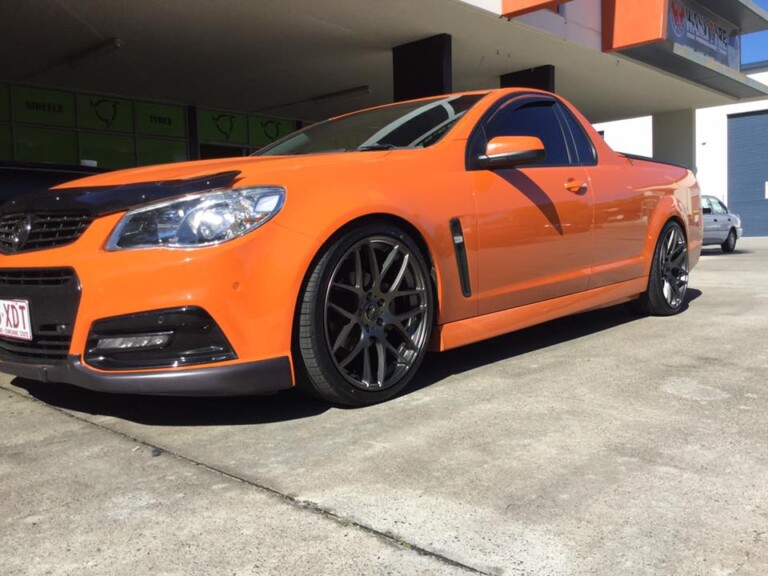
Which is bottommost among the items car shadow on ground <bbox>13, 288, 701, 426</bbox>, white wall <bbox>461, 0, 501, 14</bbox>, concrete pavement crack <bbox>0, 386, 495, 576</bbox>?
concrete pavement crack <bbox>0, 386, 495, 576</bbox>

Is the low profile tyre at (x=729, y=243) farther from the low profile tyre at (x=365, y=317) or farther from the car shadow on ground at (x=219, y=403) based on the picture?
the low profile tyre at (x=365, y=317)

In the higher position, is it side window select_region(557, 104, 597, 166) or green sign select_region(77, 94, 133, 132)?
green sign select_region(77, 94, 133, 132)

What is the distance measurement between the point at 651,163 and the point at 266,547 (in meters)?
4.42

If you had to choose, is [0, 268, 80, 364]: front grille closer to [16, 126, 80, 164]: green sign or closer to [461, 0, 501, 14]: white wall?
[461, 0, 501, 14]: white wall

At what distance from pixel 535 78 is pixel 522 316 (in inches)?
400

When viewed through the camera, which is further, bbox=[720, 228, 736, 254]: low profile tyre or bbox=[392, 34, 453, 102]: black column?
bbox=[720, 228, 736, 254]: low profile tyre

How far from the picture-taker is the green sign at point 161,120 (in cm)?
1408

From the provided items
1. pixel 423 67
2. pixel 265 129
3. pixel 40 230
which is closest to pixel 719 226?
pixel 423 67

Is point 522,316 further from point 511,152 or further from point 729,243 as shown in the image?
point 729,243

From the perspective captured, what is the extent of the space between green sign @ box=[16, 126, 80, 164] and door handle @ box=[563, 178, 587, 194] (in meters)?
11.0

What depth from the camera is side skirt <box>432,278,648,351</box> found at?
337 centimetres

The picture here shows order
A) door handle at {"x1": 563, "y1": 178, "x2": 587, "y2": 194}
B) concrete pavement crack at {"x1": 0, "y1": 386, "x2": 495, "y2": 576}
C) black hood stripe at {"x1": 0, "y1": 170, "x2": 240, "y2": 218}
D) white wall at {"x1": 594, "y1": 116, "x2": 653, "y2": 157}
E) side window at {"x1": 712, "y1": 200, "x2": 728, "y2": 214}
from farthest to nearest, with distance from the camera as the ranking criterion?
white wall at {"x1": 594, "y1": 116, "x2": 653, "y2": 157}, side window at {"x1": 712, "y1": 200, "x2": 728, "y2": 214}, door handle at {"x1": 563, "y1": 178, "x2": 587, "y2": 194}, black hood stripe at {"x1": 0, "y1": 170, "x2": 240, "y2": 218}, concrete pavement crack at {"x1": 0, "y1": 386, "x2": 495, "y2": 576}

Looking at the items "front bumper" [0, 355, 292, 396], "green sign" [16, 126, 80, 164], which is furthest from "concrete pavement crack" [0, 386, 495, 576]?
"green sign" [16, 126, 80, 164]

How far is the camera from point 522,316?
378cm
